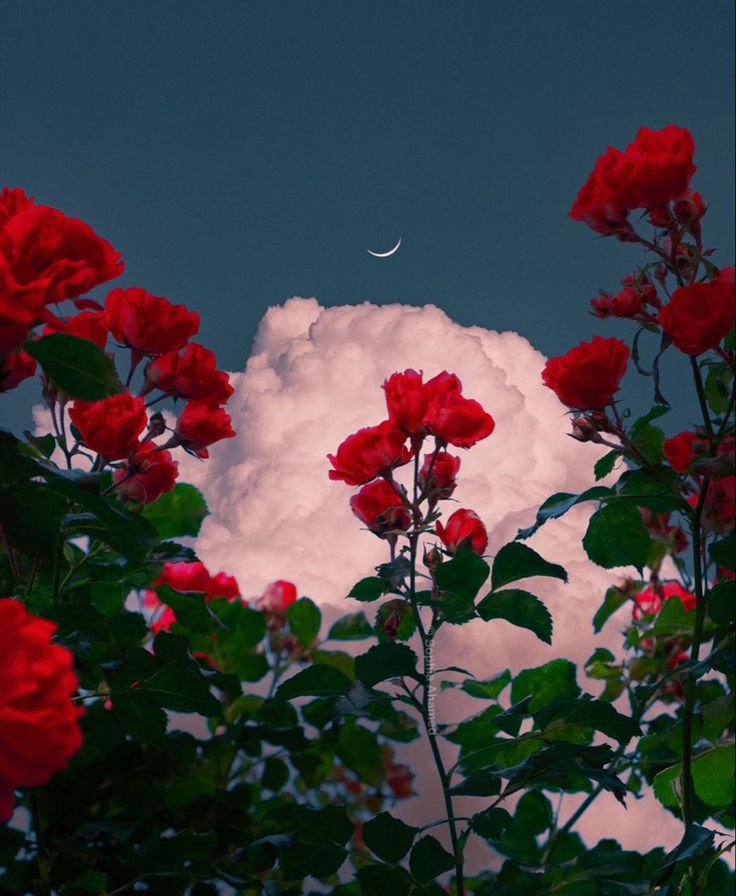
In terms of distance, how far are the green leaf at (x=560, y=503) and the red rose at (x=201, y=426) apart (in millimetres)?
303

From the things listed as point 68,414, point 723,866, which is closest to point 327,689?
point 68,414

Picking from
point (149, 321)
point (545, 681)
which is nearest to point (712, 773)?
point (545, 681)

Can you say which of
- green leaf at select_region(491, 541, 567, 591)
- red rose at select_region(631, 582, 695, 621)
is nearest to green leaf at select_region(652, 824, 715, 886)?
green leaf at select_region(491, 541, 567, 591)

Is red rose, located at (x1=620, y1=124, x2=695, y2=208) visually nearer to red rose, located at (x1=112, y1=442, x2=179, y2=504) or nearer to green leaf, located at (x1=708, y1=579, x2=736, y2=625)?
green leaf, located at (x1=708, y1=579, x2=736, y2=625)

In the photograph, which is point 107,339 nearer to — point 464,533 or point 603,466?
point 464,533

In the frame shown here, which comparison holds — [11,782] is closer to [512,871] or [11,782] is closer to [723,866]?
[512,871]

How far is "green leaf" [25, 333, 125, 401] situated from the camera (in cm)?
60

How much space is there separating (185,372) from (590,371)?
407 millimetres

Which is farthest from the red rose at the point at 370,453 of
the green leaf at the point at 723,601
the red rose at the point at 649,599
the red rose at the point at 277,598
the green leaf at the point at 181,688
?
the red rose at the point at 649,599

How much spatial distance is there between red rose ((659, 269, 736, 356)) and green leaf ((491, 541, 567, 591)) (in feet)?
0.80

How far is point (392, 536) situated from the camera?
917mm

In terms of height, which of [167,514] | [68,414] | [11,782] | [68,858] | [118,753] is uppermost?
[167,514]

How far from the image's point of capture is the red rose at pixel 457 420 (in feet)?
2.93

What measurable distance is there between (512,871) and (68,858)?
0.48 metres
